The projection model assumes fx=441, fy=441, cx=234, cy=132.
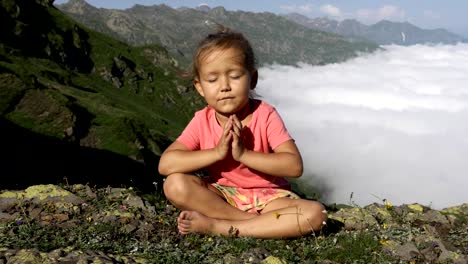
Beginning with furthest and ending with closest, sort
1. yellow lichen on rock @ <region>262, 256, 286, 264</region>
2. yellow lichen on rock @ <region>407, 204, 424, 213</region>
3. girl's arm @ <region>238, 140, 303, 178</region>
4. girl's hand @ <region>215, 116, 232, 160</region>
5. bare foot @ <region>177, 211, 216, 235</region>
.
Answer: yellow lichen on rock @ <region>407, 204, 424, 213</region> < bare foot @ <region>177, 211, 216, 235</region> < girl's arm @ <region>238, 140, 303, 178</region> < girl's hand @ <region>215, 116, 232, 160</region> < yellow lichen on rock @ <region>262, 256, 286, 264</region>

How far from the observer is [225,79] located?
688 cm

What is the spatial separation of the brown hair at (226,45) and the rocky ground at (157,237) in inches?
110

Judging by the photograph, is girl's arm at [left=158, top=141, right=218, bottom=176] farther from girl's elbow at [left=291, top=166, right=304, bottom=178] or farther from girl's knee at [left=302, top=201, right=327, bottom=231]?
girl's knee at [left=302, top=201, right=327, bottom=231]

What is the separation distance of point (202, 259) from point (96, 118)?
310 ft

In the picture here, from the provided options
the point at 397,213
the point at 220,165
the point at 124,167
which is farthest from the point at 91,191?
the point at 124,167

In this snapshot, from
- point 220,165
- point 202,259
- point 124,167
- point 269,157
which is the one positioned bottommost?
point 124,167

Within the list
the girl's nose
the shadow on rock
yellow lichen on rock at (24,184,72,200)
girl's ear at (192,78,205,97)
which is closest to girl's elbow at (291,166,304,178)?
the girl's nose

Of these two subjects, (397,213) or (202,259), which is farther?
(397,213)

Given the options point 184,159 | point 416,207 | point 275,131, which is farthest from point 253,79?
point 416,207

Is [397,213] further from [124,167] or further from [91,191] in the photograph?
[124,167]

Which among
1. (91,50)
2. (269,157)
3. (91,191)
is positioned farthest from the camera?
(91,50)

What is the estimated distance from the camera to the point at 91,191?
32.1 ft

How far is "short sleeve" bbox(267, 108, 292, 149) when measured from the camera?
7215 millimetres

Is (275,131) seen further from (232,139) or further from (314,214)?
(314,214)
